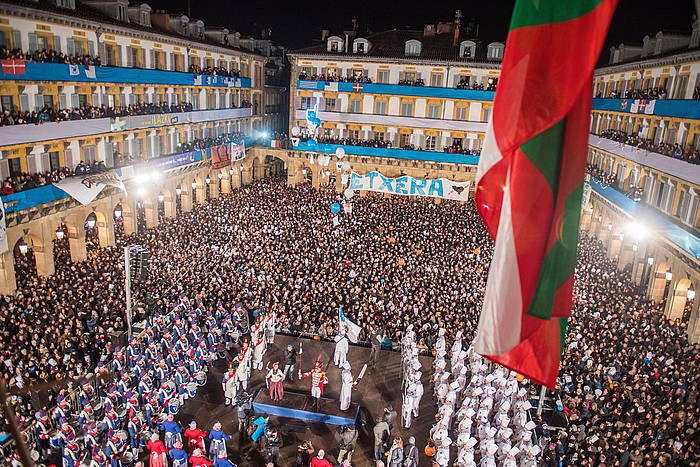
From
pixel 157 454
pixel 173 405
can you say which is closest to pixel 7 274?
pixel 173 405

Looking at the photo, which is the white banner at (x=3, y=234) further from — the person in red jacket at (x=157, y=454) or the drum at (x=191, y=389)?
the person in red jacket at (x=157, y=454)

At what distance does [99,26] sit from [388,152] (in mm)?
25423

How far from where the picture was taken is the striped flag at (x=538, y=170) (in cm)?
505

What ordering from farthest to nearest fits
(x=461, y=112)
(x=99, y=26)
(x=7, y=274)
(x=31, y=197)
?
(x=461, y=112)
(x=99, y=26)
(x=31, y=197)
(x=7, y=274)

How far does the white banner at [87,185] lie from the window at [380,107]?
26.1 meters

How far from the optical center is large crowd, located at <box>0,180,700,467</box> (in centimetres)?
1691

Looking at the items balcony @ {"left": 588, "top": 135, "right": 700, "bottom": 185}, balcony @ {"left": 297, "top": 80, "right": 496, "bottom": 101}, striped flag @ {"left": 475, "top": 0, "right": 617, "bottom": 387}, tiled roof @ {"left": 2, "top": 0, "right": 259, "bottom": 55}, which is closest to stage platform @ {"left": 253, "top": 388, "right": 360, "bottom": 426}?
striped flag @ {"left": 475, "top": 0, "right": 617, "bottom": 387}

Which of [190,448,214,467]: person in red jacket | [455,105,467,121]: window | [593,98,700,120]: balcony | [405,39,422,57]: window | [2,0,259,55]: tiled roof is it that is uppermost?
[405,39,422,57]: window

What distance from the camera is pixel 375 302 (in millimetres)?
24047

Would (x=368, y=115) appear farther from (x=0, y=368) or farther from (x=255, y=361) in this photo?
(x=0, y=368)

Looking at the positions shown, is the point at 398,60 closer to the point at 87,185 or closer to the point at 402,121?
the point at 402,121

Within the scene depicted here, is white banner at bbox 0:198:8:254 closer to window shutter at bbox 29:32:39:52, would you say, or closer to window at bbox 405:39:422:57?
window shutter at bbox 29:32:39:52

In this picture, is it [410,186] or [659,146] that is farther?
[410,186]

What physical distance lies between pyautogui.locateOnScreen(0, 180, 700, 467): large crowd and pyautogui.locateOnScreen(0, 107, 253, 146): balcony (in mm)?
6685
